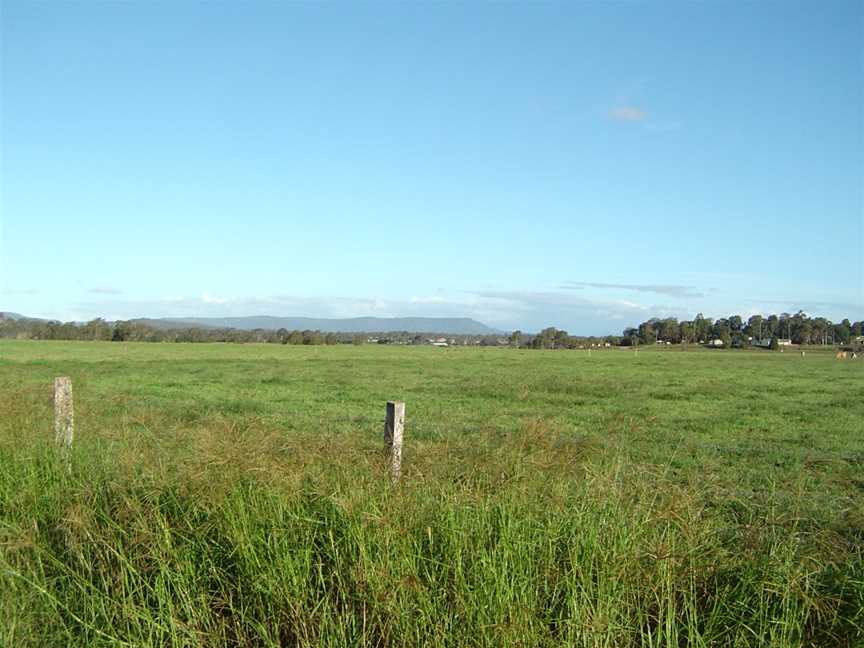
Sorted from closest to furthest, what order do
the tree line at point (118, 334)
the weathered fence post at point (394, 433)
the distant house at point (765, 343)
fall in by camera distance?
the weathered fence post at point (394, 433)
the tree line at point (118, 334)
the distant house at point (765, 343)

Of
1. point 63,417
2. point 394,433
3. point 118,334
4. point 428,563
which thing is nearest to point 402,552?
point 428,563

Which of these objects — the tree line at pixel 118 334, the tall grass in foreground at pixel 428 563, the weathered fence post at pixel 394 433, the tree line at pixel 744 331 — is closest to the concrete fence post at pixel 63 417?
the tall grass in foreground at pixel 428 563

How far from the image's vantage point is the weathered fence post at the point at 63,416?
7953 millimetres

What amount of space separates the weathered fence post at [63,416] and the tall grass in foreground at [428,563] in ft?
6.77

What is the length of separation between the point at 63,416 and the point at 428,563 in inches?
219

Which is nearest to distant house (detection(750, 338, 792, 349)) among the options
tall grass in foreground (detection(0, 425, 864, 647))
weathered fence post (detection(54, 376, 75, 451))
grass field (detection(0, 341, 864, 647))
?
weathered fence post (detection(54, 376, 75, 451))

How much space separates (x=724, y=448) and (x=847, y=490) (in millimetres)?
3698

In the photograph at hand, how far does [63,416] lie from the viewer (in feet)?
28.5

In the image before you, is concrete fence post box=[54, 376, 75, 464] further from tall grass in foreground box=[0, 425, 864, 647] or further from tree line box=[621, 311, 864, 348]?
tree line box=[621, 311, 864, 348]

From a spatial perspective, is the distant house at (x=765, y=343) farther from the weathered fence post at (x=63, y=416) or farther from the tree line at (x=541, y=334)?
the weathered fence post at (x=63, y=416)

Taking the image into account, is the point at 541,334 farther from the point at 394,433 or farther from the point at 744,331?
the point at 394,433

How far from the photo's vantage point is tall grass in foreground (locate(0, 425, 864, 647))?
4.41 meters

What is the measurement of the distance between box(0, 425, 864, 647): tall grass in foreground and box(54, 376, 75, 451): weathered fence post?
2062 millimetres

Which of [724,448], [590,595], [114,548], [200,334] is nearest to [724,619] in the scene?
[590,595]
